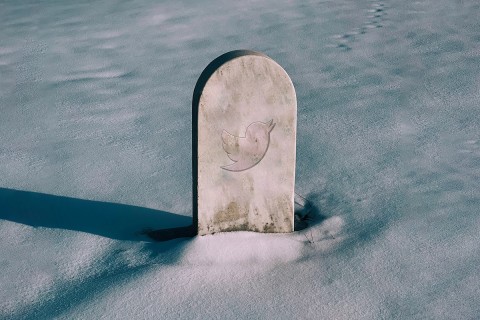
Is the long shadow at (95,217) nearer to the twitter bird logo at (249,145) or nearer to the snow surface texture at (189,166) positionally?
the snow surface texture at (189,166)

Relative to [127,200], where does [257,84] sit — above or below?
above

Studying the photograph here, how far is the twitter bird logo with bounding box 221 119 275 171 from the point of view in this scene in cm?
253

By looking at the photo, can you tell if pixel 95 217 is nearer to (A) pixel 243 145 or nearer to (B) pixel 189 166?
Result: (B) pixel 189 166

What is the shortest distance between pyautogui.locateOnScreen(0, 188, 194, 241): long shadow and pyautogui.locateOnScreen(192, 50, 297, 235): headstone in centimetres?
21

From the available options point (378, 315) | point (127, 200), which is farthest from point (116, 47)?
point (378, 315)

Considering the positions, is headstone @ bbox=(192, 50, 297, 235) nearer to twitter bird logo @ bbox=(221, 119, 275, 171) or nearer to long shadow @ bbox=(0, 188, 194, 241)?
twitter bird logo @ bbox=(221, 119, 275, 171)

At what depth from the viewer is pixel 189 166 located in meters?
3.22

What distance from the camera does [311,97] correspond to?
13.1 feet

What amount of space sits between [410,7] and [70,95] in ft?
9.93

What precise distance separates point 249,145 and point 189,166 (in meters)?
0.73

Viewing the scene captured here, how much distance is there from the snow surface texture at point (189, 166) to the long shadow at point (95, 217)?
0.01m

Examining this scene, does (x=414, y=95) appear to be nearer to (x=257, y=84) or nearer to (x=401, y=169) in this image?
(x=401, y=169)

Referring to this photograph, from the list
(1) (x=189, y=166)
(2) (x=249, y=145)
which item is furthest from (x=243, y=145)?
(1) (x=189, y=166)

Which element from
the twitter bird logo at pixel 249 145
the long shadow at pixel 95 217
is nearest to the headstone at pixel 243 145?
the twitter bird logo at pixel 249 145
